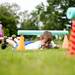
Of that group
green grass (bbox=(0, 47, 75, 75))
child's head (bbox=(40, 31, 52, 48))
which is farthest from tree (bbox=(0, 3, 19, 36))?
green grass (bbox=(0, 47, 75, 75))

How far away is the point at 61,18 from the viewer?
66.5 metres

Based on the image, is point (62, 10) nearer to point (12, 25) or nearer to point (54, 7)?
point (54, 7)

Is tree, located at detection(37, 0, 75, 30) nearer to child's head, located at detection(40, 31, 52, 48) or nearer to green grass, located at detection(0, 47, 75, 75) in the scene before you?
child's head, located at detection(40, 31, 52, 48)

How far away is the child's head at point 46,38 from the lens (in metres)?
11.2

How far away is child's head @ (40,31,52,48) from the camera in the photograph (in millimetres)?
11234

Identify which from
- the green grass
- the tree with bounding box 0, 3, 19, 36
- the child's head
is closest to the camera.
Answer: the green grass

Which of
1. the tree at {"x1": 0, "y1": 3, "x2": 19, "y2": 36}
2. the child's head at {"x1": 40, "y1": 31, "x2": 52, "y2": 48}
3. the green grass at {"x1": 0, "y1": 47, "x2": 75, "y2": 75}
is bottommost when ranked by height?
the tree at {"x1": 0, "y1": 3, "x2": 19, "y2": 36}

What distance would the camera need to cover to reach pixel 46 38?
1137cm

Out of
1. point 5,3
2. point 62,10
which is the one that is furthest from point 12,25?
point 62,10

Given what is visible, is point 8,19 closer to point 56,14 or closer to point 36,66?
point 56,14

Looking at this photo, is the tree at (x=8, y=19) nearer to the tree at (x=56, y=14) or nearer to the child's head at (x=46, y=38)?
the tree at (x=56, y=14)

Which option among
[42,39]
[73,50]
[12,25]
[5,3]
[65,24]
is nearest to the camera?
[73,50]

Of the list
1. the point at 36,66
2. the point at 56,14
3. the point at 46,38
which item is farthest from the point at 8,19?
the point at 36,66

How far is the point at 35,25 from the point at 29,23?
11.0ft
